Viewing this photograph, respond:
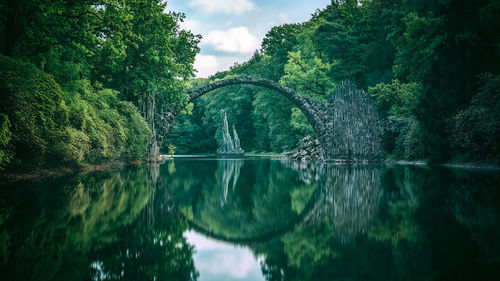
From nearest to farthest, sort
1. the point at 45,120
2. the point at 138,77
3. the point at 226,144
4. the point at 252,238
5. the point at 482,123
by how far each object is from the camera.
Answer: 1. the point at 252,238
2. the point at 45,120
3. the point at 482,123
4. the point at 138,77
5. the point at 226,144

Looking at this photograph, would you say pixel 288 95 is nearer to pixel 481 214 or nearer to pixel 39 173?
pixel 39 173

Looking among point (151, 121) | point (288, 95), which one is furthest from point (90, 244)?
point (288, 95)

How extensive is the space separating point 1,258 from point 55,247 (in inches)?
17.2

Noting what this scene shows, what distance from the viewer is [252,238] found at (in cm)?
377

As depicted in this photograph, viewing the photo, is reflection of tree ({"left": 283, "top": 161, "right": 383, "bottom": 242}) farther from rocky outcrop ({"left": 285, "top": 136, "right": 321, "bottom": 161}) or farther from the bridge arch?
the bridge arch

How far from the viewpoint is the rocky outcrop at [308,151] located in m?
29.5

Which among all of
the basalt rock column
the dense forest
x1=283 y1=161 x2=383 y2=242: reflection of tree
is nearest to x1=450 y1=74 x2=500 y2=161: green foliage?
the dense forest

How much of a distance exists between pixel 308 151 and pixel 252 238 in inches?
1076

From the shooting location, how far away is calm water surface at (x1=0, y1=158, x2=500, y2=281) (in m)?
2.65

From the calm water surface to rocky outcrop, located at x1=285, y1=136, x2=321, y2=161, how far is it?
23.0 m

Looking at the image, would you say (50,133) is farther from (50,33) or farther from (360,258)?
(360,258)

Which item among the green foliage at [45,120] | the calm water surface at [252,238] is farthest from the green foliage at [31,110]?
the calm water surface at [252,238]

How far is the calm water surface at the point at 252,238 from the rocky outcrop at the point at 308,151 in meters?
23.0

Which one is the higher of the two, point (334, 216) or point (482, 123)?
point (482, 123)
